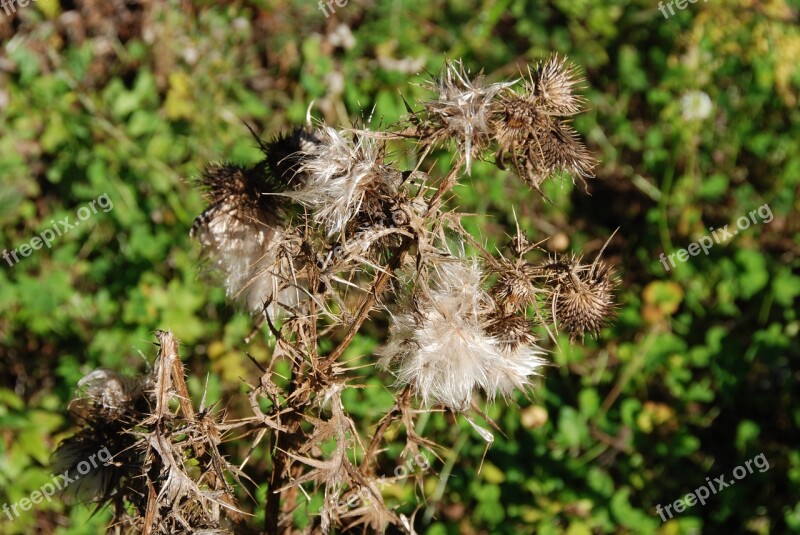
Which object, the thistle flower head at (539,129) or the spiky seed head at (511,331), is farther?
the spiky seed head at (511,331)

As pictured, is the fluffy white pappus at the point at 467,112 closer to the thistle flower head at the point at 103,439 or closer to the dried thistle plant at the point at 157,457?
the dried thistle plant at the point at 157,457

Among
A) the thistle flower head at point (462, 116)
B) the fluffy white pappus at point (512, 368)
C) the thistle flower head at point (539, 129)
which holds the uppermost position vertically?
the thistle flower head at point (462, 116)

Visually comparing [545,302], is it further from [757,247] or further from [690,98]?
[690,98]

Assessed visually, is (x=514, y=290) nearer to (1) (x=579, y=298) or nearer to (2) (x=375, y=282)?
(1) (x=579, y=298)

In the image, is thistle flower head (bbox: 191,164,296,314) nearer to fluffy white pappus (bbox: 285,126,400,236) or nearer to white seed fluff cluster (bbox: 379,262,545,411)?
fluffy white pappus (bbox: 285,126,400,236)

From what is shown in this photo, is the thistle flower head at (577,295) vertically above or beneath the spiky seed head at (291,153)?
beneath

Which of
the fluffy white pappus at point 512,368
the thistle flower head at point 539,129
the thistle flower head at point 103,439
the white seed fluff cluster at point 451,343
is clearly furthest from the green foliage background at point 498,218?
the thistle flower head at point 539,129

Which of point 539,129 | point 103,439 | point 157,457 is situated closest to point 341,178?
point 539,129

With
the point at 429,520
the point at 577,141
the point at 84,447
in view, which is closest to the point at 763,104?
the point at 429,520

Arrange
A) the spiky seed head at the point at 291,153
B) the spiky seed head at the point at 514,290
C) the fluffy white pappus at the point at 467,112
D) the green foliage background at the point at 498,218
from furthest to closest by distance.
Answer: the green foliage background at the point at 498,218
the spiky seed head at the point at 291,153
the spiky seed head at the point at 514,290
the fluffy white pappus at the point at 467,112
